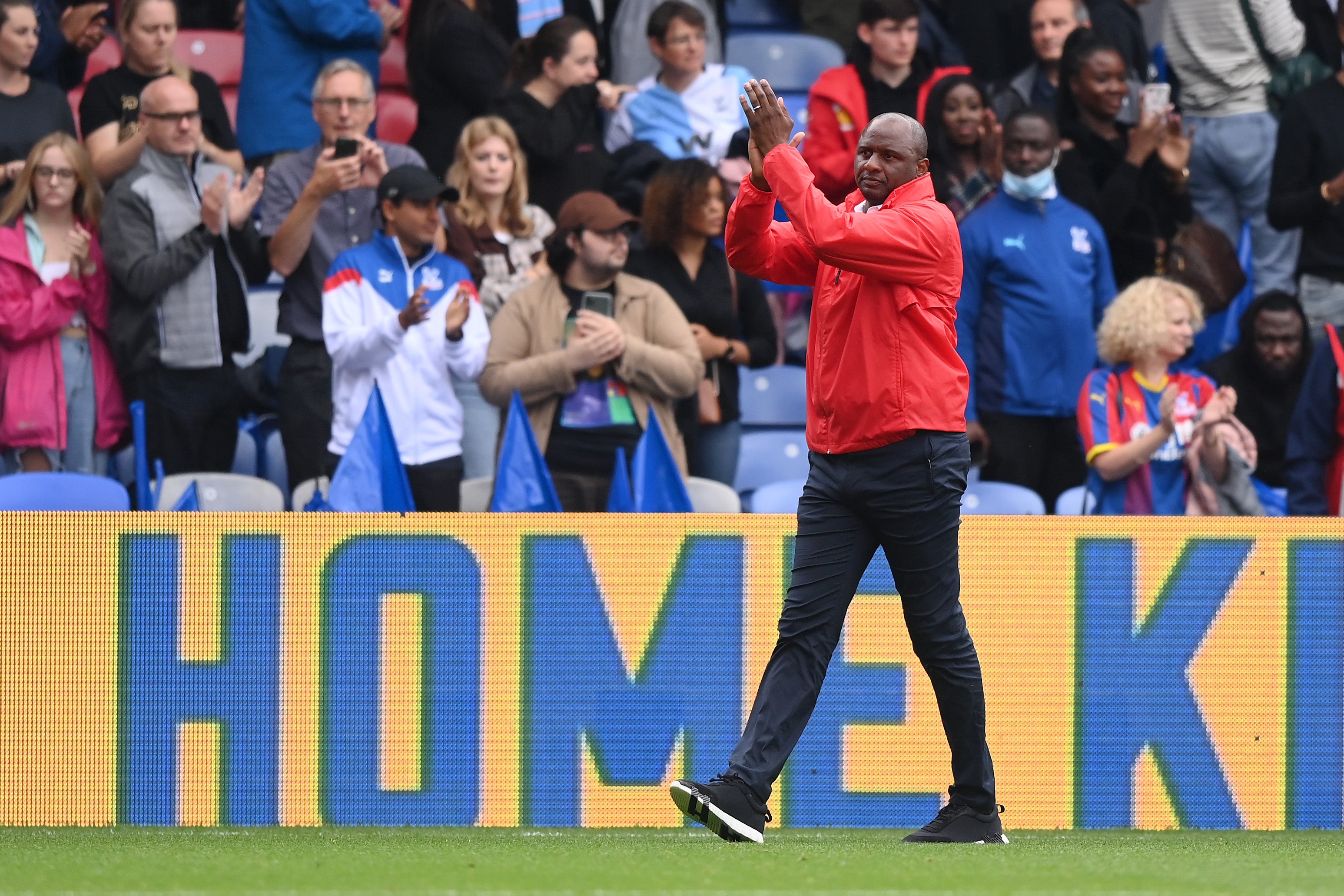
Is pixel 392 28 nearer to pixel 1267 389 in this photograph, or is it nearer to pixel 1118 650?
pixel 1267 389

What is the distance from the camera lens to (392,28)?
11.6 metres

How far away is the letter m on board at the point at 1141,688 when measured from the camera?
6.98 metres

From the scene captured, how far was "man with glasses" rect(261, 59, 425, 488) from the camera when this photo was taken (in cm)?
888

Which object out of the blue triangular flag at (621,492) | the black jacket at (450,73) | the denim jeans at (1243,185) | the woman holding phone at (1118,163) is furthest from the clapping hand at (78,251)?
the denim jeans at (1243,185)

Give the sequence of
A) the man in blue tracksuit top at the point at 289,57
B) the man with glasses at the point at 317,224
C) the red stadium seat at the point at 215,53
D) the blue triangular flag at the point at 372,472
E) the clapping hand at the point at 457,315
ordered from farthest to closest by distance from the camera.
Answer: the red stadium seat at the point at 215,53
the man in blue tracksuit top at the point at 289,57
the man with glasses at the point at 317,224
the clapping hand at the point at 457,315
the blue triangular flag at the point at 372,472

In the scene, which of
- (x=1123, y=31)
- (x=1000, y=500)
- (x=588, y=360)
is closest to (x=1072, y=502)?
(x=1000, y=500)

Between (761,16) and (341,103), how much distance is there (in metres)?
4.23

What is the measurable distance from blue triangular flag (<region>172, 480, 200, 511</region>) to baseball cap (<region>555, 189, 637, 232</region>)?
1.92m

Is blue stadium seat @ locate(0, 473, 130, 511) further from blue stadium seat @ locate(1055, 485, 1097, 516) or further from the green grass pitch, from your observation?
blue stadium seat @ locate(1055, 485, 1097, 516)

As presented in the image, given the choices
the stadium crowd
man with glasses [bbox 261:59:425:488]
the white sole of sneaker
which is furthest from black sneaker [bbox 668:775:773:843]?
man with glasses [bbox 261:59:425:488]

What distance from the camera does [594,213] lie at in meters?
8.33

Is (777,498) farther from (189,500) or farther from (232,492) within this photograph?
(189,500)

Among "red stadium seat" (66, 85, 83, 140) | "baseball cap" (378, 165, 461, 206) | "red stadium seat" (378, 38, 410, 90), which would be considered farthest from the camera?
"red stadium seat" (378, 38, 410, 90)

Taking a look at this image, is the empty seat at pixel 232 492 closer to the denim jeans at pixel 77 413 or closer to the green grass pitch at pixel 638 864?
the denim jeans at pixel 77 413
